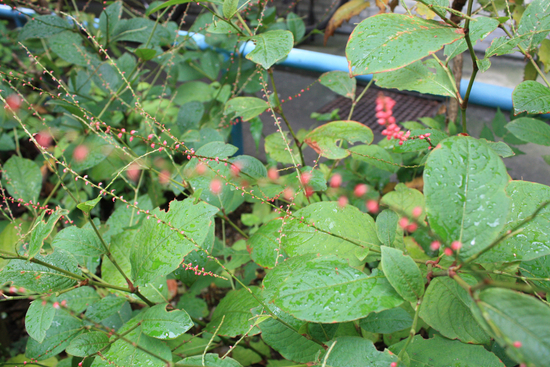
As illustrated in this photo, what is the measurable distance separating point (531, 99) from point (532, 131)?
0.16 metres

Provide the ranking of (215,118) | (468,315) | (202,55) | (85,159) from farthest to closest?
(202,55) < (215,118) < (85,159) < (468,315)

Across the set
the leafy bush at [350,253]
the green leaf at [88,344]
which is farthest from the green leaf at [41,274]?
the green leaf at [88,344]

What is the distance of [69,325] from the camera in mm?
776

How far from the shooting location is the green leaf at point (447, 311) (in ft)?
1.82

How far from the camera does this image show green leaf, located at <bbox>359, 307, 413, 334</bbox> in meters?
0.60

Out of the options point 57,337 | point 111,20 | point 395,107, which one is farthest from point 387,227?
Result: point 395,107

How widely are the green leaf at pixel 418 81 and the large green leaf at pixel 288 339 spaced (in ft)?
1.60

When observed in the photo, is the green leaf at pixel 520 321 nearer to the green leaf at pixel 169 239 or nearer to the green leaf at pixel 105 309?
the green leaf at pixel 169 239

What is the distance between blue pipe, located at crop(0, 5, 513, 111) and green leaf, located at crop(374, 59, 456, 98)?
0.51m

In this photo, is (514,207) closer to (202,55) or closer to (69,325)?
(69,325)

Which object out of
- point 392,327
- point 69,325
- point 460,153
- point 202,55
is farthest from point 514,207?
point 202,55

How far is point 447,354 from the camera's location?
571 mm

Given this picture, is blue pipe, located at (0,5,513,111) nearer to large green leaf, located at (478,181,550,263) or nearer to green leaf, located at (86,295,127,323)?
large green leaf, located at (478,181,550,263)

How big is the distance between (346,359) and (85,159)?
1.02 m
